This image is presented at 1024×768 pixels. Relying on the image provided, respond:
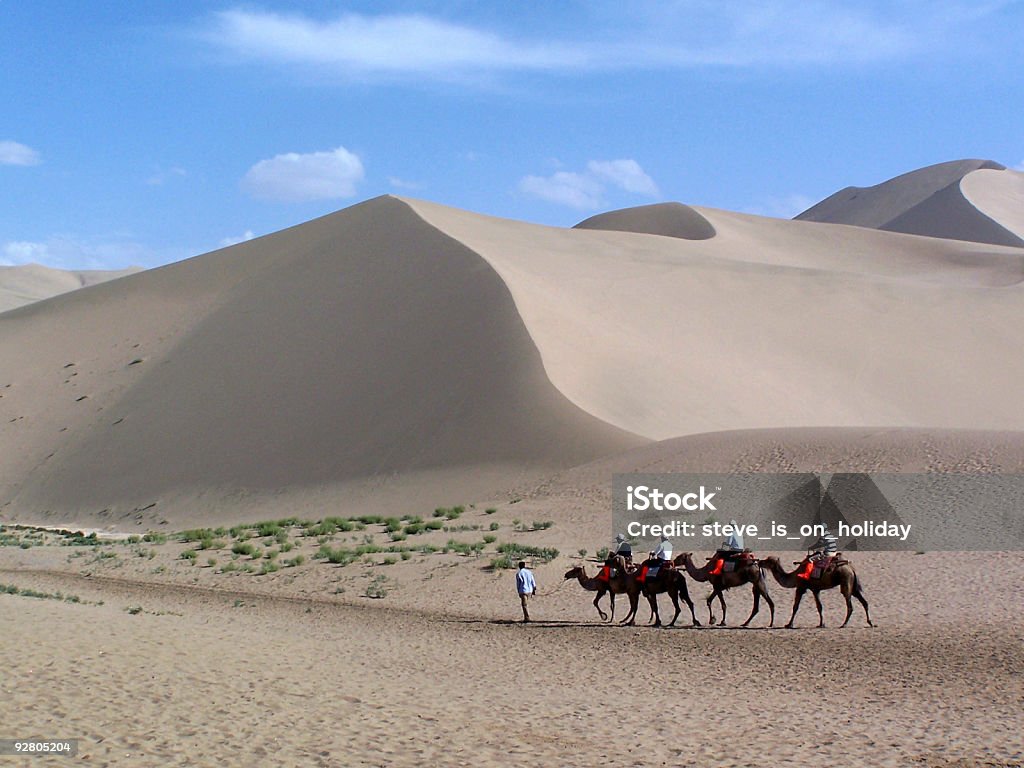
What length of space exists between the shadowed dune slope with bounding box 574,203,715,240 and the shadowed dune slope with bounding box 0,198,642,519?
32169 mm

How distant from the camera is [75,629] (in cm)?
1475

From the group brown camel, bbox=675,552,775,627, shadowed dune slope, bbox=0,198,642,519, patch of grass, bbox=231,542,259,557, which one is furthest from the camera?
shadowed dune slope, bbox=0,198,642,519

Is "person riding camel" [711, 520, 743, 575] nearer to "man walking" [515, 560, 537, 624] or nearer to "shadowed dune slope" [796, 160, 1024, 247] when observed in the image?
"man walking" [515, 560, 537, 624]

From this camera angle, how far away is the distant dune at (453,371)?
36.0 m

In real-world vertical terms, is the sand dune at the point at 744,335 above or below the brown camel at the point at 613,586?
above

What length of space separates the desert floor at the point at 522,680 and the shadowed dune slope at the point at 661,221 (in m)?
67.7

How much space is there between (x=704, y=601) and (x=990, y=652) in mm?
6920

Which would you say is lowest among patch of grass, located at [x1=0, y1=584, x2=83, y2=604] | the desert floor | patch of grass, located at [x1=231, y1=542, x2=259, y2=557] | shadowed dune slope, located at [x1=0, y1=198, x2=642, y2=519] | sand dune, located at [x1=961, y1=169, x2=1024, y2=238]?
the desert floor

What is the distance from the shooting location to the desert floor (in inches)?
387

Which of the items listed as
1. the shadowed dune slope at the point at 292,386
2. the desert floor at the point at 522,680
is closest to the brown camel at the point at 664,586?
the desert floor at the point at 522,680

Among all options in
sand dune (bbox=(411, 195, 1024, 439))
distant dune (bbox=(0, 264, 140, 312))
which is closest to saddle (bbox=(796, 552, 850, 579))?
sand dune (bbox=(411, 195, 1024, 439))

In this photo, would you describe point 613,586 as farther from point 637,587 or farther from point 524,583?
point 524,583

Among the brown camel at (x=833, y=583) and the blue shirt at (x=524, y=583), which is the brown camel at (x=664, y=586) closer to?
the brown camel at (x=833, y=583)

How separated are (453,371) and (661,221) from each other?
54968 mm
